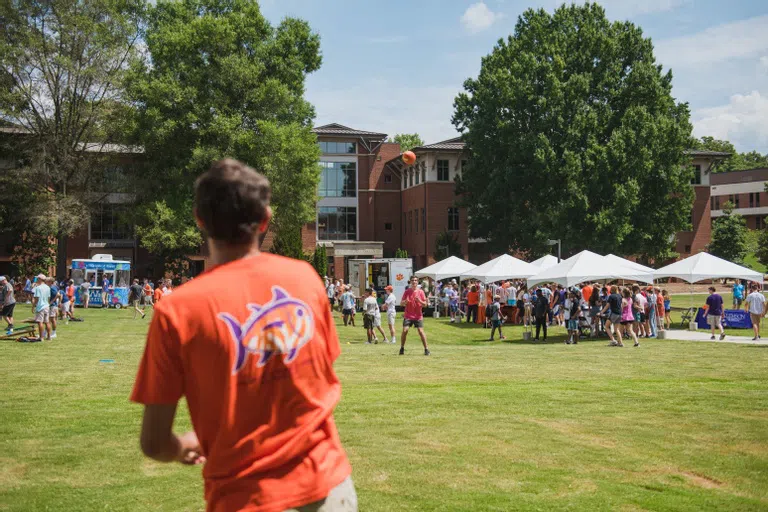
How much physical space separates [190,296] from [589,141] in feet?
162

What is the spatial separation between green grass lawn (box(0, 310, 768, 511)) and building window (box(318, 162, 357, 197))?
51.9m

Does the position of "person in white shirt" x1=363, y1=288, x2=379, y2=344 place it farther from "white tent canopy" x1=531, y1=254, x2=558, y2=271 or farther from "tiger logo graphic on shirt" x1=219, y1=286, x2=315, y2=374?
"tiger logo graphic on shirt" x1=219, y1=286, x2=315, y2=374

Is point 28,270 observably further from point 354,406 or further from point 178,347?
point 178,347

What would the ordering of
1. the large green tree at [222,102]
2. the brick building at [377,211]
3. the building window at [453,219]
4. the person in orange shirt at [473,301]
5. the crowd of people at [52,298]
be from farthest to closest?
1. the building window at [453,219]
2. the brick building at [377,211]
3. the large green tree at [222,102]
4. the person in orange shirt at [473,301]
5. the crowd of people at [52,298]

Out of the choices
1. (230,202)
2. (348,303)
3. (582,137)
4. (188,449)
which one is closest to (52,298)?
(348,303)

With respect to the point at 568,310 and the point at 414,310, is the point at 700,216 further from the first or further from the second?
the point at 414,310

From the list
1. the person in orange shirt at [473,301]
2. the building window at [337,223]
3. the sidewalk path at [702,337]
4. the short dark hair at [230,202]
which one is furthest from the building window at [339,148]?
the short dark hair at [230,202]

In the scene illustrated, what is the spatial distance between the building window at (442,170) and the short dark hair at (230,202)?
203 feet

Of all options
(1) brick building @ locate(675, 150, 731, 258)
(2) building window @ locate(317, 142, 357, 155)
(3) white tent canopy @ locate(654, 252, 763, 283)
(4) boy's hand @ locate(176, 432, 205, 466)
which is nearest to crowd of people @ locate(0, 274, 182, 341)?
(4) boy's hand @ locate(176, 432, 205, 466)

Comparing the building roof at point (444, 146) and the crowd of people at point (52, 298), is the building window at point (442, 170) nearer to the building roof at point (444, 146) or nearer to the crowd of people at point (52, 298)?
the building roof at point (444, 146)

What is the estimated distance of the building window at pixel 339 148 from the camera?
222 feet

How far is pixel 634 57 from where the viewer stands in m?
52.5

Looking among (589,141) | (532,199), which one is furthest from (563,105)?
(532,199)

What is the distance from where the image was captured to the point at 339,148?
6825cm
